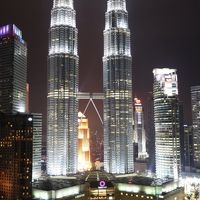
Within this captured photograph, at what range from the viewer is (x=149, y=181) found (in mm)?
87062

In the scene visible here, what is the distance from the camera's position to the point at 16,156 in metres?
68.3

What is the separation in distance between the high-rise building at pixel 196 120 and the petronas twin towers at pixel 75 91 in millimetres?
40037

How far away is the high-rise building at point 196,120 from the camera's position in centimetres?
13662

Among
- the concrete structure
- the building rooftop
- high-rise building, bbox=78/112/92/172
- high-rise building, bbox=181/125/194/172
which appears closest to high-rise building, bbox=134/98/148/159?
high-rise building, bbox=181/125/194/172

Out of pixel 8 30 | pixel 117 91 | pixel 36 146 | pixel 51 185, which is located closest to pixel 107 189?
pixel 51 185

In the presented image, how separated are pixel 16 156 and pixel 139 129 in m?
132

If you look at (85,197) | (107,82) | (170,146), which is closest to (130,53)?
(107,82)

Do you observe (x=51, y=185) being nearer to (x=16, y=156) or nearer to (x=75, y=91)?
(x=16, y=156)

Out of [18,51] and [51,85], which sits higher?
[18,51]

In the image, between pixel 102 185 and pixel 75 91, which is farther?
pixel 75 91

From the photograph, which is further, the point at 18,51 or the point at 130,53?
the point at 130,53

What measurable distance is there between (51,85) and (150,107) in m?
58.6

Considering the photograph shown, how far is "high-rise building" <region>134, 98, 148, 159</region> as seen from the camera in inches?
7175

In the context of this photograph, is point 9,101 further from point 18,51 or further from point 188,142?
point 188,142
